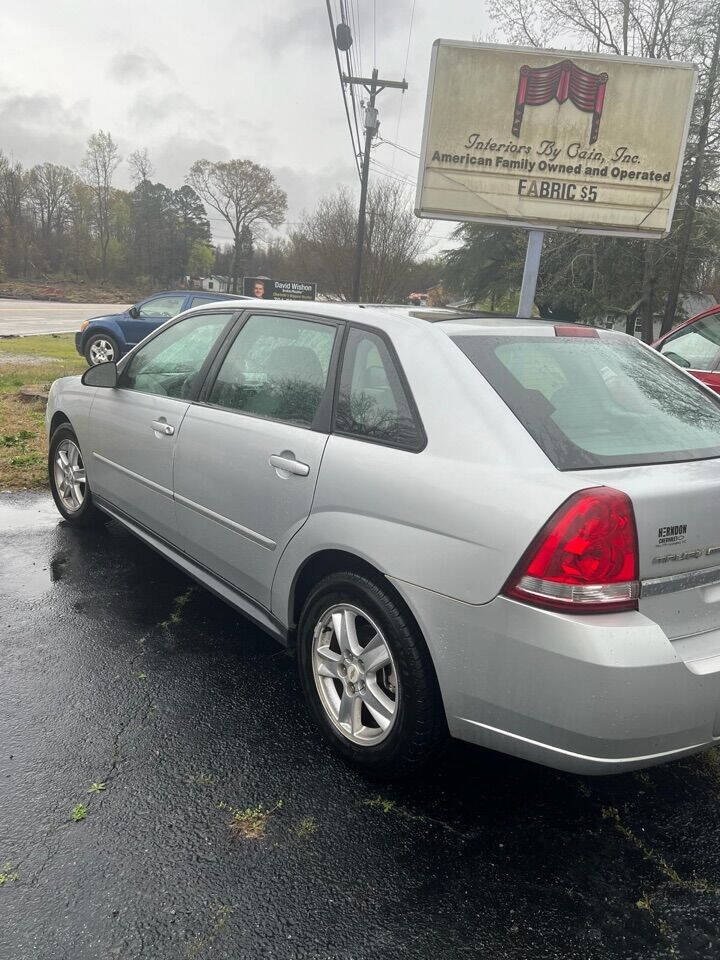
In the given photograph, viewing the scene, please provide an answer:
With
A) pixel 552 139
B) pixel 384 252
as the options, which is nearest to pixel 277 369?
pixel 552 139

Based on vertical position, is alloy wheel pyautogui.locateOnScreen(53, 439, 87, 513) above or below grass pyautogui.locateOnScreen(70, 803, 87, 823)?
above

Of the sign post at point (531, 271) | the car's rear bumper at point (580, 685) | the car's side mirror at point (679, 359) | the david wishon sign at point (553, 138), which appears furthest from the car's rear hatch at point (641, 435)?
the david wishon sign at point (553, 138)

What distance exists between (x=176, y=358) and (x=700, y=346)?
17.1 ft

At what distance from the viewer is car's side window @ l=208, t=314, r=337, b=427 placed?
2933 millimetres

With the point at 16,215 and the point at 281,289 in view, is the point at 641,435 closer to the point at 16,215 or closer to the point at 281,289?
the point at 281,289

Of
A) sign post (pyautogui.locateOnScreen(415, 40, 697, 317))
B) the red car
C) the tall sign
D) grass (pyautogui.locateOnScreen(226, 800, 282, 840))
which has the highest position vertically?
sign post (pyautogui.locateOnScreen(415, 40, 697, 317))

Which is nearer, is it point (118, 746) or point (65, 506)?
point (118, 746)

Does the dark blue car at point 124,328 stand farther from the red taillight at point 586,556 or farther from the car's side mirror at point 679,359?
the red taillight at point 586,556

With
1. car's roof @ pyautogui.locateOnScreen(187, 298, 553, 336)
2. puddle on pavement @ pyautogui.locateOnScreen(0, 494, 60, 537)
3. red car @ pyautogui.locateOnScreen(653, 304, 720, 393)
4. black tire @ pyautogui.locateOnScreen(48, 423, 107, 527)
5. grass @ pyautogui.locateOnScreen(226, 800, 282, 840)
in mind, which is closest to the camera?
Answer: grass @ pyautogui.locateOnScreen(226, 800, 282, 840)

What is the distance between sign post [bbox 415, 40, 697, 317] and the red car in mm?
1823

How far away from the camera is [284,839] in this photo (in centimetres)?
224

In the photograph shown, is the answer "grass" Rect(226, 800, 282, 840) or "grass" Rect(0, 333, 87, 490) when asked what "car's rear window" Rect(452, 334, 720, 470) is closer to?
"grass" Rect(226, 800, 282, 840)

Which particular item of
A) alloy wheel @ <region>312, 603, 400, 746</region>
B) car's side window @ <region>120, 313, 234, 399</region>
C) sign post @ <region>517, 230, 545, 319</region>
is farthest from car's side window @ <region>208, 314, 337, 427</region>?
sign post @ <region>517, 230, 545, 319</region>

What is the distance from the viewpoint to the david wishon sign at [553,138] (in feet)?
28.0
